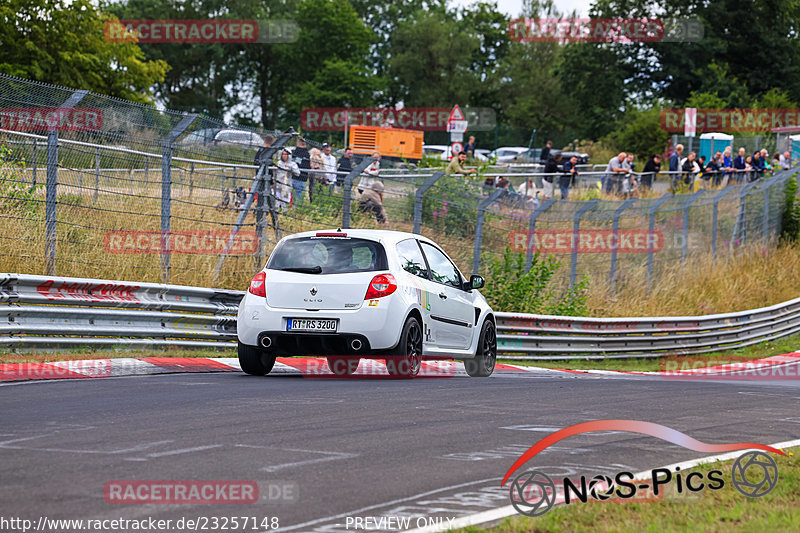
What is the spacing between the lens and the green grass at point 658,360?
1869cm

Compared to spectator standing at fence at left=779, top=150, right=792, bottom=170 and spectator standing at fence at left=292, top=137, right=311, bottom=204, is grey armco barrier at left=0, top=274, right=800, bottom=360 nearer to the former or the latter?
spectator standing at fence at left=292, top=137, right=311, bottom=204

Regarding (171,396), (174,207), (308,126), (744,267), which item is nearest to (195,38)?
(308,126)

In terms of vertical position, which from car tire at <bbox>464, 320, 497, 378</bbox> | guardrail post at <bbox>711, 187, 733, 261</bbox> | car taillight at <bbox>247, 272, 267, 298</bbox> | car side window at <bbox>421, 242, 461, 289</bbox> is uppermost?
guardrail post at <bbox>711, 187, 733, 261</bbox>

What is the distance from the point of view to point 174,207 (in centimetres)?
1540

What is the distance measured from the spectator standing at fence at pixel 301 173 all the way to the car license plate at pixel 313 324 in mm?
5567

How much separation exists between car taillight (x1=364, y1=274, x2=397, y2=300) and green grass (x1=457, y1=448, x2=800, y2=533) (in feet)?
18.0

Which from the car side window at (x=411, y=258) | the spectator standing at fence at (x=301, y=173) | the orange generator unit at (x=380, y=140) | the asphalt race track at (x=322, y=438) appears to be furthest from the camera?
the orange generator unit at (x=380, y=140)

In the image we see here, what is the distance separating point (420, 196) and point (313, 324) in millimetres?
6950

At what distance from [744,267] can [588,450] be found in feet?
73.2

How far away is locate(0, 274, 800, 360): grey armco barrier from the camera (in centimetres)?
1149

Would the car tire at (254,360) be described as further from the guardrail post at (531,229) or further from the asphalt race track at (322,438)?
the guardrail post at (531,229)

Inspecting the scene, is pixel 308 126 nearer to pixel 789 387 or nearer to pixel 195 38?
pixel 195 38

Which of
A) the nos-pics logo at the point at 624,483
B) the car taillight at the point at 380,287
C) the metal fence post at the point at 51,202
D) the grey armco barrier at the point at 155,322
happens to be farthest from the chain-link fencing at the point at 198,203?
the nos-pics logo at the point at 624,483

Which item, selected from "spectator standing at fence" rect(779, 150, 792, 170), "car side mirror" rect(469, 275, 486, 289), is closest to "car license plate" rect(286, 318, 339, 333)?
"car side mirror" rect(469, 275, 486, 289)
